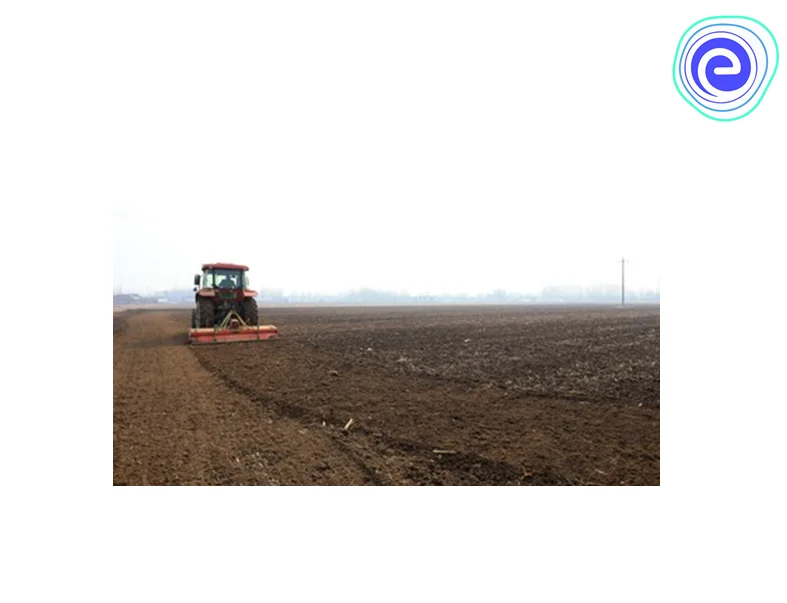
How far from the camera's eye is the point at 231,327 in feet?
18.2

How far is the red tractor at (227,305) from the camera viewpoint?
545cm

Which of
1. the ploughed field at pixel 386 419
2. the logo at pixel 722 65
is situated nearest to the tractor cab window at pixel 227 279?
the ploughed field at pixel 386 419

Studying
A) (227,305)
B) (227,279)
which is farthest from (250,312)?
(227,279)

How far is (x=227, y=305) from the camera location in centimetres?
582

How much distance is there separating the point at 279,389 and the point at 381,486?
1533 mm

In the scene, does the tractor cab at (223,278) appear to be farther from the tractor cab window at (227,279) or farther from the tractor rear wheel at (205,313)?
the tractor rear wheel at (205,313)

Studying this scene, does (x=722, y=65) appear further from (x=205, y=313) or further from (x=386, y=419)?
(x=205, y=313)

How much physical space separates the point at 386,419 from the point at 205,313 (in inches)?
165

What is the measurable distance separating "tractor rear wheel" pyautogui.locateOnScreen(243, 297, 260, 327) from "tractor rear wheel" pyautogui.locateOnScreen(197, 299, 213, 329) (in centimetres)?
55

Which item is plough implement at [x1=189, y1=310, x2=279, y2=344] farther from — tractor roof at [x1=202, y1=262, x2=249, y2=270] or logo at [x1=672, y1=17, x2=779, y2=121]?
logo at [x1=672, y1=17, x2=779, y2=121]

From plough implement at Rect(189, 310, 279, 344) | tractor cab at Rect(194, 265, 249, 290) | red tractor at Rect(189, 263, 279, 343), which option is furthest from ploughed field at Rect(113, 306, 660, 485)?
tractor cab at Rect(194, 265, 249, 290)

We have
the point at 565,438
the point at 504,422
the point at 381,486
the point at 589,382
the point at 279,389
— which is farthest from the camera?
the point at 589,382

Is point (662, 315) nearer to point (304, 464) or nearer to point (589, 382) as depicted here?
point (589, 382)

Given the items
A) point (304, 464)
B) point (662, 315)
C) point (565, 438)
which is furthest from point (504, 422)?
point (304, 464)
